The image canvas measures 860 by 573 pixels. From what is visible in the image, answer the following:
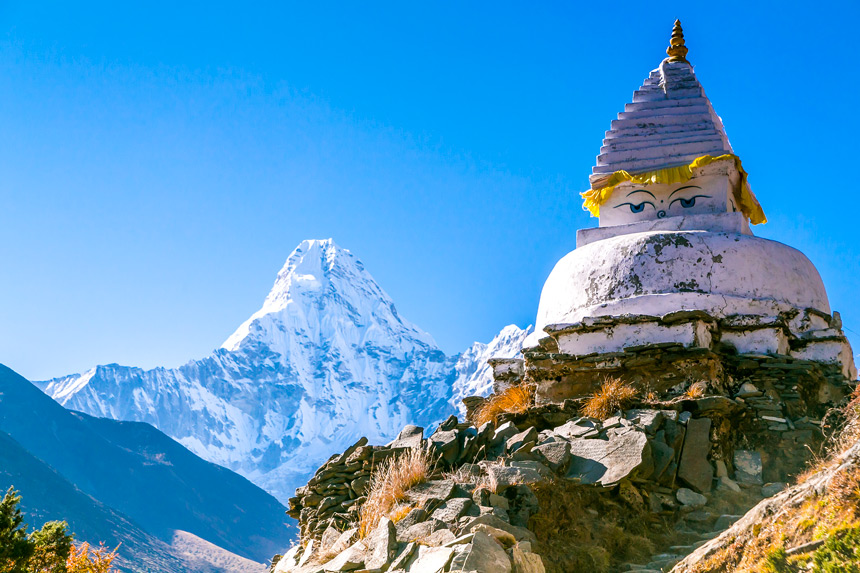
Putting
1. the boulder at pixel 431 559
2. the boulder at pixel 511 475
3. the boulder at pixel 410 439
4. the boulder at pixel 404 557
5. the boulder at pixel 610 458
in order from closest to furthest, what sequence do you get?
the boulder at pixel 431 559, the boulder at pixel 404 557, the boulder at pixel 511 475, the boulder at pixel 610 458, the boulder at pixel 410 439

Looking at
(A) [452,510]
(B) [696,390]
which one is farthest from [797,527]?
(B) [696,390]

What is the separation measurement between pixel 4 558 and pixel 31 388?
13208cm

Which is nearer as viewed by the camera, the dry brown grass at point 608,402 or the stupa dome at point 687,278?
the dry brown grass at point 608,402

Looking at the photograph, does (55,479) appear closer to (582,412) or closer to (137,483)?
(137,483)

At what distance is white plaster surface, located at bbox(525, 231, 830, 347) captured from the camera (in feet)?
42.6

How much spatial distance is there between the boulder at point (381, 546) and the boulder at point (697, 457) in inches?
136

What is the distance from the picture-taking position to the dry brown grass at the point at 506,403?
12.3m

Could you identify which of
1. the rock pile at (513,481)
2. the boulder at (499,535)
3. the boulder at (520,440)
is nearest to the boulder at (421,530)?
the rock pile at (513,481)

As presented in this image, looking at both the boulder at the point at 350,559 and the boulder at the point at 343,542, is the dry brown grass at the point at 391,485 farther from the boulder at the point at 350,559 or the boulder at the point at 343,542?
the boulder at the point at 350,559

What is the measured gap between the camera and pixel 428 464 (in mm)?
9625

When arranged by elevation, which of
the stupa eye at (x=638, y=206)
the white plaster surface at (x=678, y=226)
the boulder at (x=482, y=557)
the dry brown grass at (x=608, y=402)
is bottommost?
the boulder at (x=482, y=557)

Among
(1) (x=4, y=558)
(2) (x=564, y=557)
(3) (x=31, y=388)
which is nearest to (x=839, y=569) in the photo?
(2) (x=564, y=557)

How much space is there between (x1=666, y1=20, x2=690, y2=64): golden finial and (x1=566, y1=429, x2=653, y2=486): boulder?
894 cm

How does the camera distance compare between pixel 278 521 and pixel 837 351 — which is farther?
pixel 278 521
